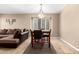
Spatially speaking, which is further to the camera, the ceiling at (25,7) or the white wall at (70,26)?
the white wall at (70,26)

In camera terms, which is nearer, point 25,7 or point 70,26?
point 25,7

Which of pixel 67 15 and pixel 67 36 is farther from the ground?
pixel 67 15

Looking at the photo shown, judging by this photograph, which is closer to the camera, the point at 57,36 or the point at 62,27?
the point at 57,36

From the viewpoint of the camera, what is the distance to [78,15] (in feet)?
11.6

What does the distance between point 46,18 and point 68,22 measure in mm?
1313

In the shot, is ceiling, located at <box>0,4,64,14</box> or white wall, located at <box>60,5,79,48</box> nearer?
ceiling, located at <box>0,4,64,14</box>

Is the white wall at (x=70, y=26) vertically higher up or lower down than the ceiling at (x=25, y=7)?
lower down

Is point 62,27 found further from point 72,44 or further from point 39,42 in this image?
point 39,42

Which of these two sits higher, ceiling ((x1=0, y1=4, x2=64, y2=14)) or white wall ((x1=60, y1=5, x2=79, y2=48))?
ceiling ((x1=0, y1=4, x2=64, y2=14))

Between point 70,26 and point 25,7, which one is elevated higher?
point 25,7

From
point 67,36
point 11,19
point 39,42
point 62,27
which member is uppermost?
point 11,19
